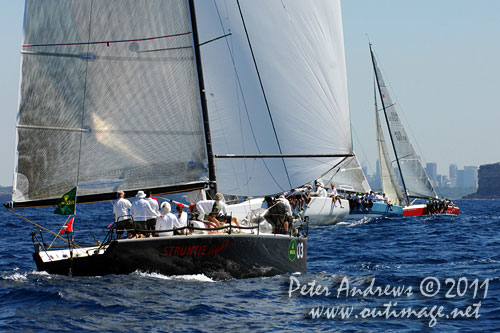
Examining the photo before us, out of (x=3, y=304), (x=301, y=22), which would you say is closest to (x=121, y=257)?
(x=3, y=304)

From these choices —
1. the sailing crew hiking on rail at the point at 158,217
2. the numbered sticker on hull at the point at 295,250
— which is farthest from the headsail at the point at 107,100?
the numbered sticker on hull at the point at 295,250

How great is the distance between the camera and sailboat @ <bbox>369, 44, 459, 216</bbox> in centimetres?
5256

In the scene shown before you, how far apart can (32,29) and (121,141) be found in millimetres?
3105

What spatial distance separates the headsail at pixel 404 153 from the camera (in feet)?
175

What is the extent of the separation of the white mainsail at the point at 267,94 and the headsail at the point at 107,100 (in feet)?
4.36

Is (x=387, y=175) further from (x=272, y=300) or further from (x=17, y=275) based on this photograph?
(x=272, y=300)

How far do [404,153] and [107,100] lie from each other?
39.2m

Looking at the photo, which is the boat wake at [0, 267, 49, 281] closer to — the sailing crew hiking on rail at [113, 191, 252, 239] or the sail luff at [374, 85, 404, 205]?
the sailing crew hiking on rail at [113, 191, 252, 239]

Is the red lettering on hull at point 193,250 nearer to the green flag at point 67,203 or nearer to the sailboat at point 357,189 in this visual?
the green flag at point 67,203

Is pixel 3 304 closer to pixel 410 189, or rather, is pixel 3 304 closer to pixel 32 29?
pixel 32 29

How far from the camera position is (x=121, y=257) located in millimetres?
14570

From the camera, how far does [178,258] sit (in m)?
14.8

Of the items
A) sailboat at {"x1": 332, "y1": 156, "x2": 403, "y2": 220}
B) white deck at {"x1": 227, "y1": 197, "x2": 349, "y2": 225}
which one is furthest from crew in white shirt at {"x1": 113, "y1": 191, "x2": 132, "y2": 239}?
sailboat at {"x1": 332, "y1": 156, "x2": 403, "y2": 220}

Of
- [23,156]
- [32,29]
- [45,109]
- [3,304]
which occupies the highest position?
[32,29]
